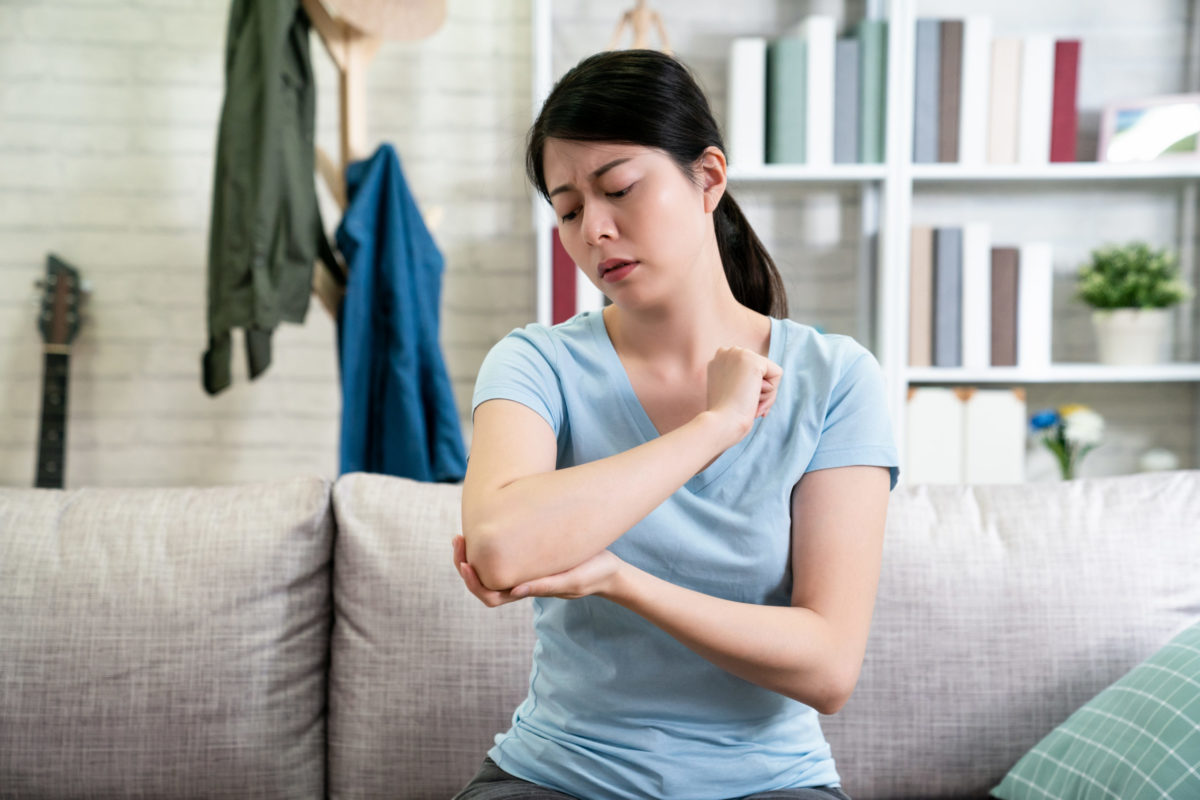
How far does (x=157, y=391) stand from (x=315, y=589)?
1412 mm

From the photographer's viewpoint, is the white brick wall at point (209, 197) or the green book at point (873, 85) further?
the white brick wall at point (209, 197)

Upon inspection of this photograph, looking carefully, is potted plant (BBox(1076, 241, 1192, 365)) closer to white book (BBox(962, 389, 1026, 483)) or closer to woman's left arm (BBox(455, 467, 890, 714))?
white book (BBox(962, 389, 1026, 483))

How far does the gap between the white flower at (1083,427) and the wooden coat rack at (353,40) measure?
5.45ft

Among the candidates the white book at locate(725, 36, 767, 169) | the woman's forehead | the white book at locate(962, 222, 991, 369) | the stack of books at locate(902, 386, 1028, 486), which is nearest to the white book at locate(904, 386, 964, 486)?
the stack of books at locate(902, 386, 1028, 486)

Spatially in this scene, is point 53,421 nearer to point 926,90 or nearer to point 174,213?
point 174,213

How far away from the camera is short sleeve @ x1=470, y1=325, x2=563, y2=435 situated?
100 centimetres

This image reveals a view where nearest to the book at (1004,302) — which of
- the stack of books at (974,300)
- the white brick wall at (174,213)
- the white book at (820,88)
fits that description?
the stack of books at (974,300)

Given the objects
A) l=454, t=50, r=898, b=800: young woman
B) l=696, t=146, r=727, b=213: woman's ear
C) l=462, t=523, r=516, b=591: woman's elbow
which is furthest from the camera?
l=696, t=146, r=727, b=213: woman's ear

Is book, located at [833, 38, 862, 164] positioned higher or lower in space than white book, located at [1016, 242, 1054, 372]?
higher

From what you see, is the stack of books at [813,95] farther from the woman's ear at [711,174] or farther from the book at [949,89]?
the woman's ear at [711,174]

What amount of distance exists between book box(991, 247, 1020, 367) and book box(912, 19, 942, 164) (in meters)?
0.29

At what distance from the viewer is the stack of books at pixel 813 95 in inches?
90.2

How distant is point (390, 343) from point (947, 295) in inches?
52.4

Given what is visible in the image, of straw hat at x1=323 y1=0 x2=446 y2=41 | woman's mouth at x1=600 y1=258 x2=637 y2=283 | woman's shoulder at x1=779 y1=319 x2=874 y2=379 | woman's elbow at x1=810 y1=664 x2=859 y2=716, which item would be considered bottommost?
woman's elbow at x1=810 y1=664 x2=859 y2=716
